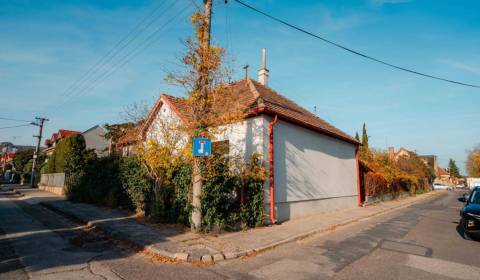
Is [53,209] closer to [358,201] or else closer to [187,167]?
[187,167]

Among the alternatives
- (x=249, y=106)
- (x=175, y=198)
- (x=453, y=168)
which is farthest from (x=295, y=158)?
(x=453, y=168)

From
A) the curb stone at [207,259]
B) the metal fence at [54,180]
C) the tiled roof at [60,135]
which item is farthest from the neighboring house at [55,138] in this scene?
the curb stone at [207,259]

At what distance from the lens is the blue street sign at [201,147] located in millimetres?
8141

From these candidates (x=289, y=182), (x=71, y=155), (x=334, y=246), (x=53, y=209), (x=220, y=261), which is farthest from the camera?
(x=71, y=155)

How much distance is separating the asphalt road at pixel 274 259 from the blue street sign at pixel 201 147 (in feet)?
10.4

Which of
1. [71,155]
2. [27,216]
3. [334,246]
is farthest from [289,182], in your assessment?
[71,155]

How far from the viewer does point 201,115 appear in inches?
341

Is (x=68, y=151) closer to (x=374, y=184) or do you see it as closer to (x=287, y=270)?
(x=287, y=270)

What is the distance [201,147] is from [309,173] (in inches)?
265

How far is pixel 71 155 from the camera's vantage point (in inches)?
881

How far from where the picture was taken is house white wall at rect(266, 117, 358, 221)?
11086 mm

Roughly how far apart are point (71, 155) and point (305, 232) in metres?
21.2

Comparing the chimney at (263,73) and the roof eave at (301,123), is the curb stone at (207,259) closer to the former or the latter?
the roof eave at (301,123)

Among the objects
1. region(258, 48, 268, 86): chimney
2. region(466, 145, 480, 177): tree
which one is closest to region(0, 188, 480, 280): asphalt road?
region(258, 48, 268, 86): chimney
